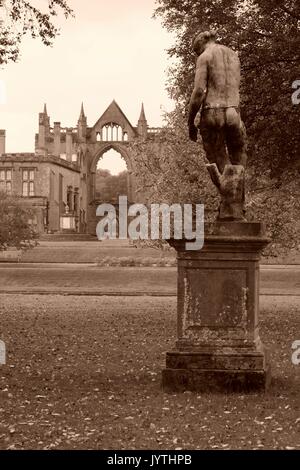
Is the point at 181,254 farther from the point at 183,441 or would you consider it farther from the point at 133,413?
the point at 183,441

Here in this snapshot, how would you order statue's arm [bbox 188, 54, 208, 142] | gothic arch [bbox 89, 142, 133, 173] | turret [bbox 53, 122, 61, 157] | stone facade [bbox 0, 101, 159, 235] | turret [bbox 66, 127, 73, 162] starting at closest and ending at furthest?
statue's arm [bbox 188, 54, 208, 142] → stone facade [bbox 0, 101, 159, 235] → gothic arch [bbox 89, 142, 133, 173] → turret [bbox 53, 122, 61, 157] → turret [bbox 66, 127, 73, 162]

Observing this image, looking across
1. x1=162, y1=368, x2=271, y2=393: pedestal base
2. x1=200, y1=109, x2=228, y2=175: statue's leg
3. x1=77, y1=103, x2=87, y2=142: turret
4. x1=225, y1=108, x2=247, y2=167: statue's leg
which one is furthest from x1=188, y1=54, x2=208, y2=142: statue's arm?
x1=77, y1=103, x2=87, y2=142: turret

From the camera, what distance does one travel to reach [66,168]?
92.4 meters

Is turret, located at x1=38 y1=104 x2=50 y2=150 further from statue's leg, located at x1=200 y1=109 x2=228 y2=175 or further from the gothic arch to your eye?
statue's leg, located at x1=200 y1=109 x2=228 y2=175

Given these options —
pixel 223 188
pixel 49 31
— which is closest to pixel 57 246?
pixel 49 31

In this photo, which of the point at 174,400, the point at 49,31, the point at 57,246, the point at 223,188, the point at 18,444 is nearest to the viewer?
the point at 18,444

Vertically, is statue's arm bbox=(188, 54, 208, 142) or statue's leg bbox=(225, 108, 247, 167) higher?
statue's arm bbox=(188, 54, 208, 142)

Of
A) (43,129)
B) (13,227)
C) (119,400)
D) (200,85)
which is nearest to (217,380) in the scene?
(119,400)

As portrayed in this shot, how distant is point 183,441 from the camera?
741 centimetres

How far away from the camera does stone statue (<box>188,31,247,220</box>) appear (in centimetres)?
976

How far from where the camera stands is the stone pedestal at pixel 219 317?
955 centimetres

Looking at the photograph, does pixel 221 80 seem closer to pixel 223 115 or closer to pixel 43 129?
pixel 223 115

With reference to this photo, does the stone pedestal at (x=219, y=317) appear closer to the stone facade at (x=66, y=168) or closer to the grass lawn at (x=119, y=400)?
the grass lawn at (x=119, y=400)
